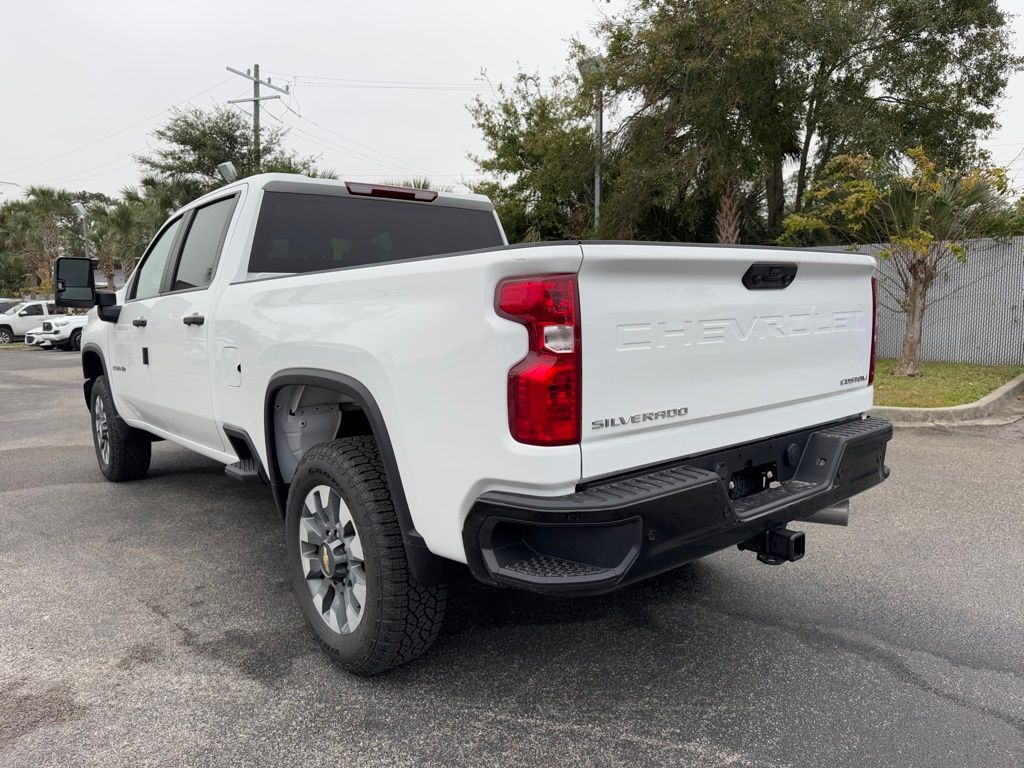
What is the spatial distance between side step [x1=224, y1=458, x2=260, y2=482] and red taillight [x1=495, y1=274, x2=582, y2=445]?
187cm

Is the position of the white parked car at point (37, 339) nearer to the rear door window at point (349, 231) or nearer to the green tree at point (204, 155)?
the green tree at point (204, 155)

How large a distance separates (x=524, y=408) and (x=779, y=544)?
121 centimetres

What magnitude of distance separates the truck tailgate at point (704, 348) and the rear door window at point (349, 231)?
5.55 feet

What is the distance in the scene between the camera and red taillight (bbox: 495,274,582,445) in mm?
2135

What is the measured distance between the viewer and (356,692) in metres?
2.72

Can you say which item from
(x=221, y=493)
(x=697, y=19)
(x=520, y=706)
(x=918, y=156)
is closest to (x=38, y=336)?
(x=697, y=19)

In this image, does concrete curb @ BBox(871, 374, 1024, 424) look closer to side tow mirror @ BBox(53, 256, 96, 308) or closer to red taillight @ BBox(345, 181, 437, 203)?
red taillight @ BBox(345, 181, 437, 203)

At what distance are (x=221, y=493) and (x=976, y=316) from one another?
12.6 meters

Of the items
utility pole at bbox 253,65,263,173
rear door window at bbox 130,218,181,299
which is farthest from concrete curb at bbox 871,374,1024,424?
utility pole at bbox 253,65,263,173

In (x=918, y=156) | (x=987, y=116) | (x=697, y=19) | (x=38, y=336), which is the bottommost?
(x=38, y=336)

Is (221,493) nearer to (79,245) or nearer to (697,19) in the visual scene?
(697,19)

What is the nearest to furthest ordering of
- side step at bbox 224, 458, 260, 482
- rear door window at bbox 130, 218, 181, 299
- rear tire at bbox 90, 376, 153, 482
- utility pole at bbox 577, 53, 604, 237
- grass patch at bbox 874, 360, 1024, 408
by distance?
side step at bbox 224, 458, 260, 482 → rear door window at bbox 130, 218, 181, 299 → rear tire at bbox 90, 376, 153, 482 → grass patch at bbox 874, 360, 1024, 408 → utility pole at bbox 577, 53, 604, 237

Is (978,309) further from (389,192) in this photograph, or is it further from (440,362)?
(440,362)

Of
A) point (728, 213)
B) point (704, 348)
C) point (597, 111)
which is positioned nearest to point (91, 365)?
point (704, 348)
